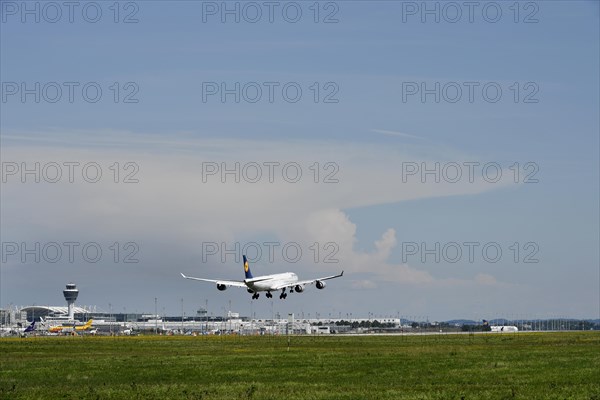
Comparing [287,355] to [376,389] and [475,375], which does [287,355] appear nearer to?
[475,375]

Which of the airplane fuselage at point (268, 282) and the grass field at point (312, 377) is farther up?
the airplane fuselage at point (268, 282)

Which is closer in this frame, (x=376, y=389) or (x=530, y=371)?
(x=376, y=389)

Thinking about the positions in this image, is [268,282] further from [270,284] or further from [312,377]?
[312,377]

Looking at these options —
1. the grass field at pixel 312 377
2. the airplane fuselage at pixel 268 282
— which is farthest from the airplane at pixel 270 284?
the grass field at pixel 312 377

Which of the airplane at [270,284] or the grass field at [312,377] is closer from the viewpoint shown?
the grass field at [312,377]

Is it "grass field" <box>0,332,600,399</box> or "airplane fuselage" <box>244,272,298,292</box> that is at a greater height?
"airplane fuselage" <box>244,272,298,292</box>

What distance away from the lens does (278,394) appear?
168 ft

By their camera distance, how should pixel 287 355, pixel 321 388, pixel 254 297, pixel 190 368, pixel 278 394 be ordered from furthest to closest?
pixel 254 297
pixel 287 355
pixel 190 368
pixel 321 388
pixel 278 394

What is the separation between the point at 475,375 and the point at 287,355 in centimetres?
3337

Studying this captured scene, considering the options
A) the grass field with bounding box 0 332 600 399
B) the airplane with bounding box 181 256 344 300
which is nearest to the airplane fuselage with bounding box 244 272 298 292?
the airplane with bounding box 181 256 344 300

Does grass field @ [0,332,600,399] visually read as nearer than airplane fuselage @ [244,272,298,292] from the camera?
Yes

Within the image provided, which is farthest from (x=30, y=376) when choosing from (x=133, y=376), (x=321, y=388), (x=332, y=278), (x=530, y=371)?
(x=332, y=278)

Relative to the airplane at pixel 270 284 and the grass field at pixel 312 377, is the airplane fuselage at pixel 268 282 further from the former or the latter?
the grass field at pixel 312 377

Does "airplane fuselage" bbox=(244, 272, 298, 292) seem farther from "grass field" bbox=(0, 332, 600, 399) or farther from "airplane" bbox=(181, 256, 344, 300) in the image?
"grass field" bbox=(0, 332, 600, 399)
